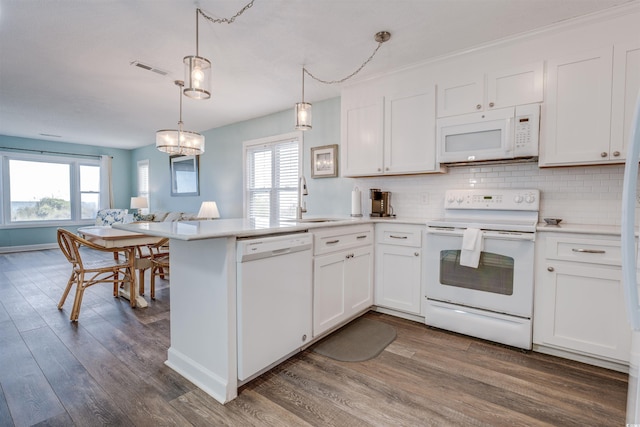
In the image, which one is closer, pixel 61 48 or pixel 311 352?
pixel 311 352

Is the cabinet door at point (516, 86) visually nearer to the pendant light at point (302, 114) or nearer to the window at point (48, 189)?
the pendant light at point (302, 114)

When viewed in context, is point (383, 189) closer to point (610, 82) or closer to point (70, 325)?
point (610, 82)

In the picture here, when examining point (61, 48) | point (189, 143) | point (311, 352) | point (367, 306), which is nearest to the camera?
point (311, 352)

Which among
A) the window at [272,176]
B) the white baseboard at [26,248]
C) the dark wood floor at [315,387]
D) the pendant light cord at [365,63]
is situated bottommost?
the dark wood floor at [315,387]

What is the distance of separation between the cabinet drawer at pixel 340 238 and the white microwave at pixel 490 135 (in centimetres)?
95

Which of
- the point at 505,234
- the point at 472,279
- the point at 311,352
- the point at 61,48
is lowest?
the point at 311,352

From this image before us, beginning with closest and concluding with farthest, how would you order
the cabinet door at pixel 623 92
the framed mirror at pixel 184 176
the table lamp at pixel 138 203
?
the cabinet door at pixel 623 92 < the framed mirror at pixel 184 176 < the table lamp at pixel 138 203

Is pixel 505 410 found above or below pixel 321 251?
below

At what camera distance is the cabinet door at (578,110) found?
2117 millimetres

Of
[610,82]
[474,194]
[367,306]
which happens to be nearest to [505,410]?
[367,306]

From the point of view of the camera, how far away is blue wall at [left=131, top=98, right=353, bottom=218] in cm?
388

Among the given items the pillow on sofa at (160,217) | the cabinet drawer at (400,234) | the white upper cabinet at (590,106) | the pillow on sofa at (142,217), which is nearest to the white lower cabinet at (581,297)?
the white upper cabinet at (590,106)

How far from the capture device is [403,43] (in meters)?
2.54

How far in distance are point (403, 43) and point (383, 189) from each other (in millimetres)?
1487
